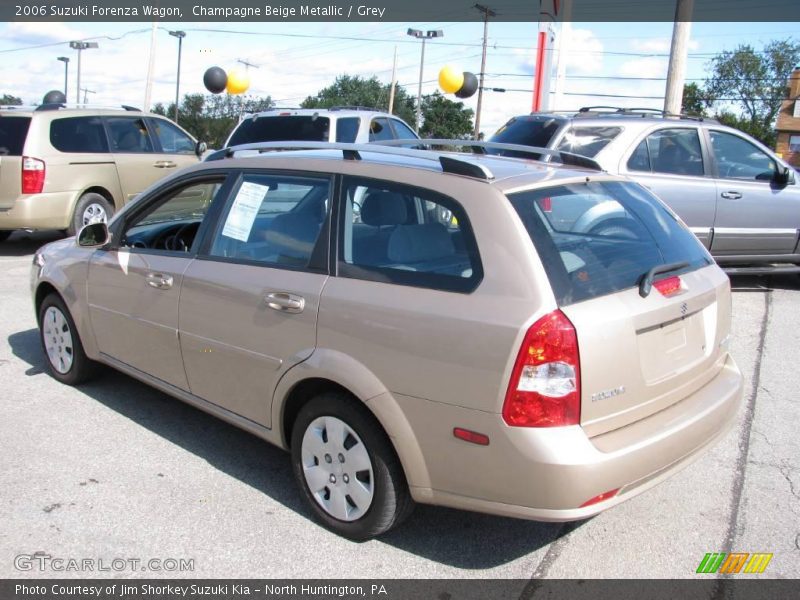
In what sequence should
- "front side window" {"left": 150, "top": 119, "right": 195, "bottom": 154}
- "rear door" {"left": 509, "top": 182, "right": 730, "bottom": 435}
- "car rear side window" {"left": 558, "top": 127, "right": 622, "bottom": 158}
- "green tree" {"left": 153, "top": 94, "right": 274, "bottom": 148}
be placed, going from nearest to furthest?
1. "rear door" {"left": 509, "top": 182, "right": 730, "bottom": 435}
2. "car rear side window" {"left": 558, "top": 127, "right": 622, "bottom": 158}
3. "front side window" {"left": 150, "top": 119, "right": 195, "bottom": 154}
4. "green tree" {"left": 153, "top": 94, "right": 274, "bottom": 148}

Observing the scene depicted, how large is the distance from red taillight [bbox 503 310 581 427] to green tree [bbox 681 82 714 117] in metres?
79.4

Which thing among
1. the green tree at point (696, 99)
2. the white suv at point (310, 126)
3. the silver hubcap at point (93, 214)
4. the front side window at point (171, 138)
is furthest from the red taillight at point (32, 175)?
the green tree at point (696, 99)

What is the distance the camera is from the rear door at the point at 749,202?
7.83 m

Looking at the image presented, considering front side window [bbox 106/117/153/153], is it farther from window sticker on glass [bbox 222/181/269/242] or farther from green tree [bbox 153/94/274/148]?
green tree [bbox 153/94/274/148]

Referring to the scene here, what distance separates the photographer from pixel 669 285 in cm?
316

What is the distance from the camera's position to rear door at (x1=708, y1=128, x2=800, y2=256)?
7.83 m

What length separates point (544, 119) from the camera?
7.73 meters

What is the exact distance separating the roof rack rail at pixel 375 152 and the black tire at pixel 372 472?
1072mm

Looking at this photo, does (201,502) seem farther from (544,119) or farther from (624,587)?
(544,119)

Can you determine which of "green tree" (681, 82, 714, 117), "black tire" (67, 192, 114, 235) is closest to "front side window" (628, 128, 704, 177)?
"black tire" (67, 192, 114, 235)

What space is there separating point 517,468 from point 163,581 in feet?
4.96

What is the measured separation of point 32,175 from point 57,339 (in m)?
5.14

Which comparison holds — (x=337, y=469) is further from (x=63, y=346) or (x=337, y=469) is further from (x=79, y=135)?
(x=79, y=135)

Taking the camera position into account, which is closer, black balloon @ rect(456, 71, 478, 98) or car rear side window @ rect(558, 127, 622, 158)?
car rear side window @ rect(558, 127, 622, 158)
